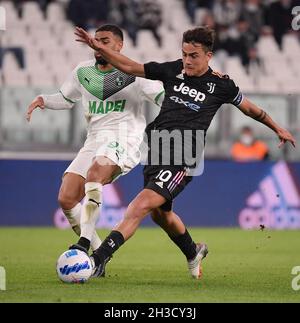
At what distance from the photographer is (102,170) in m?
10.0

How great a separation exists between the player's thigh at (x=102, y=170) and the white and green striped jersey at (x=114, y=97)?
24.0 inches

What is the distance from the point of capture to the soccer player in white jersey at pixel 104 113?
10461 mm

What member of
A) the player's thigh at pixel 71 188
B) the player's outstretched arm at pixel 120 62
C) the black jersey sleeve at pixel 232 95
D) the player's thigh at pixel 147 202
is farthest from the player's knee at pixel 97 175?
the black jersey sleeve at pixel 232 95

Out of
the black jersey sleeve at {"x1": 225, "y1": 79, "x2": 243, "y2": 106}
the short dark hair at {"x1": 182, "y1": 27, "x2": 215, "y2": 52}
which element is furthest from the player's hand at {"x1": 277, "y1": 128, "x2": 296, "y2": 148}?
the short dark hair at {"x1": 182, "y1": 27, "x2": 215, "y2": 52}

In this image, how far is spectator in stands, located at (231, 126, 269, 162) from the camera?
19188mm

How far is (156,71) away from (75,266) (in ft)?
6.26

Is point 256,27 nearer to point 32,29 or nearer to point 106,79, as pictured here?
point 32,29

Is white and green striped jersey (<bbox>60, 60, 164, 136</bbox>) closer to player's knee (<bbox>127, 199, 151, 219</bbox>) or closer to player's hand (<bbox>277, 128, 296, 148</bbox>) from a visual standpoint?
player's hand (<bbox>277, 128, 296, 148</bbox>)

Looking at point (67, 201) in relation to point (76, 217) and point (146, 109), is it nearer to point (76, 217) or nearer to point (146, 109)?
point (76, 217)

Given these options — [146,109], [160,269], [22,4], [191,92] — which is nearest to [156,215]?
[191,92]

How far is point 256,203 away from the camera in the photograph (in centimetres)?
1842

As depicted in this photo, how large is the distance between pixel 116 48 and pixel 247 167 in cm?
847

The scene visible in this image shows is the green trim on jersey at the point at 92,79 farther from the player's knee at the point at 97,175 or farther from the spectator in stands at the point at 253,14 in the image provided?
the spectator in stands at the point at 253,14
